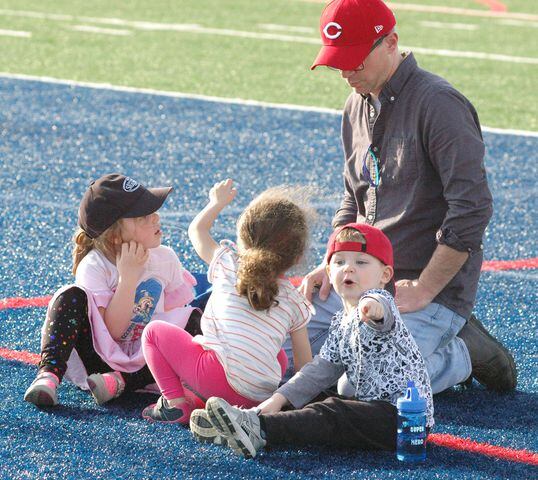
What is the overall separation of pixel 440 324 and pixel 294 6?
1562cm

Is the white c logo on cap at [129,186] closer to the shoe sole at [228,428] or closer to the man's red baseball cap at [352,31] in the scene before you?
the man's red baseball cap at [352,31]

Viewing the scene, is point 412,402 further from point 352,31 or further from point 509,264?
point 509,264

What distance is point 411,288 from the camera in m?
4.95

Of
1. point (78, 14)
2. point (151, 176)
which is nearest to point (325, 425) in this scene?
point (151, 176)

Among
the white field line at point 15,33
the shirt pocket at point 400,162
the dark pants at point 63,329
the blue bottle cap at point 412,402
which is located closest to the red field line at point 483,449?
the blue bottle cap at point 412,402

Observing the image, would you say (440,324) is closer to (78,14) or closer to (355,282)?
(355,282)

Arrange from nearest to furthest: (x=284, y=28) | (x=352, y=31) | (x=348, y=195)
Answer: (x=352, y=31) < (x=348, y=195) < (x=284, y=28)

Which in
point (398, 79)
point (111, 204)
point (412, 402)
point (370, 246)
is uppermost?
point (398, 79)

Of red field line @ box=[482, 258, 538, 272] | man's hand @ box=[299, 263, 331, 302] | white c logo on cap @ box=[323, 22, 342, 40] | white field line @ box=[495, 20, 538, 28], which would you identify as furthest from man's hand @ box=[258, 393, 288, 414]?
white field line @ box=[495, 20, 538, 28]

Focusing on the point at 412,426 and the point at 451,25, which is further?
the point at 451,25

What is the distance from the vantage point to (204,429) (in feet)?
14.0

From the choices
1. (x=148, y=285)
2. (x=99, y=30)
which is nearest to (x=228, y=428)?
(x=148, y=285)

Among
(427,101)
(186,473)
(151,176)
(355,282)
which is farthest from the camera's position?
(151,176)

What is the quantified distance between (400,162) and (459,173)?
0.34 metres
